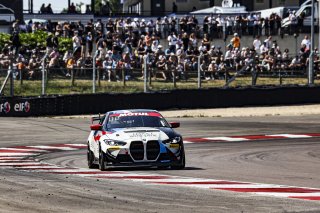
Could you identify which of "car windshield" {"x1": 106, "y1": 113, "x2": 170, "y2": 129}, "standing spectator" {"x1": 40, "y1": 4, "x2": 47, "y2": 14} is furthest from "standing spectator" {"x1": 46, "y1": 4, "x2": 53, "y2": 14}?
"car windshield" {"x1": 106, "y1": 113, "x2": 170, "y2": 129}

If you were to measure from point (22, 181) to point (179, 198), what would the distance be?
11.3 ft

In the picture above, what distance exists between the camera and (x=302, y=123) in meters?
30.4

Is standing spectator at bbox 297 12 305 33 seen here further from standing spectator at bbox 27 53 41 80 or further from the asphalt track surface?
the asphalt track surface

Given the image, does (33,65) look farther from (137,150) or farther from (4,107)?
(137,150)

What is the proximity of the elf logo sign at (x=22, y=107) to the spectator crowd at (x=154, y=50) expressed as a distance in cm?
119

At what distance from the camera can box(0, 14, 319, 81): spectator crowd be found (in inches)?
1369

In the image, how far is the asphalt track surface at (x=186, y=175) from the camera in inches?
426

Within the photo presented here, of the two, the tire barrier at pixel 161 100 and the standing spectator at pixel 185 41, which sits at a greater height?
the standing spectator at pixel 185 41

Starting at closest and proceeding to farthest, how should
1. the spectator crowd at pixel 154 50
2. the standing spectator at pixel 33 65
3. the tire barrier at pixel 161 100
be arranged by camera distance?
the tire barrier at pixel 161 100, the standing spectator at pixel 33 65, the spectator crowd at pixel 154 50

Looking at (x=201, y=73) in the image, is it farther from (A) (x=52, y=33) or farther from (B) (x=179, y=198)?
(B) (x=179, y=198)

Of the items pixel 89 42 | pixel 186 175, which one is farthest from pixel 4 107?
pixel 186 175

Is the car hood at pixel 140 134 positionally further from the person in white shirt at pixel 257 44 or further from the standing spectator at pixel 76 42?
the person in white shirt at pixel 257 44

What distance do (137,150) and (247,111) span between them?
771 inches

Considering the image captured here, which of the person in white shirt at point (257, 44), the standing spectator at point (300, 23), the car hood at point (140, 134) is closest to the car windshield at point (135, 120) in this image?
the car hood at point (140, 134)
